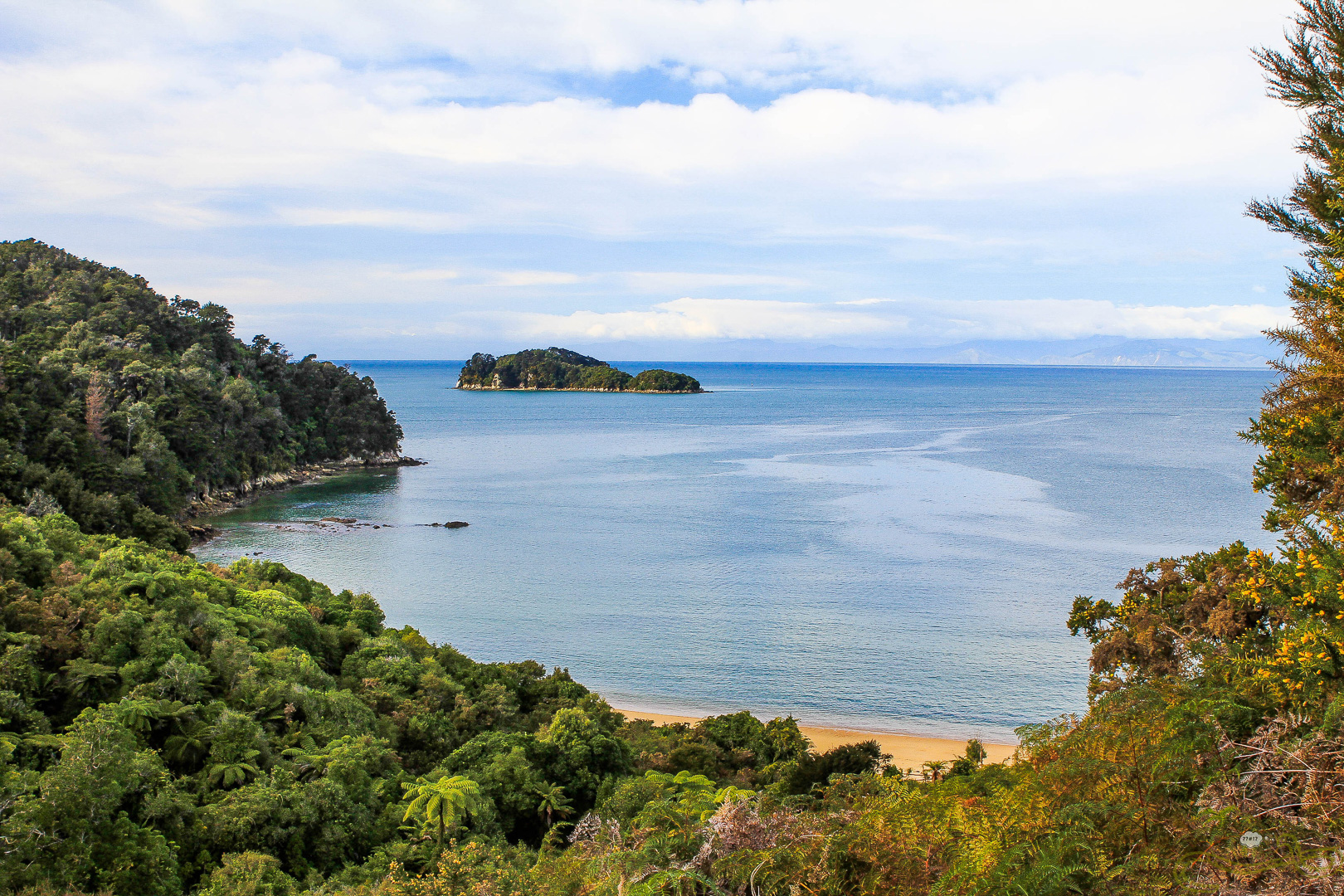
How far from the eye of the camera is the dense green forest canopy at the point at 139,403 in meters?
35.8

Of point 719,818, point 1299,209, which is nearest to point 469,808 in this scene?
point 719,818

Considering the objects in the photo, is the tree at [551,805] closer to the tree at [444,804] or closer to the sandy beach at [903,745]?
the tree at [444,804]

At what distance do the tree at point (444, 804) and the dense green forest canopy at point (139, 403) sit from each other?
2181 centimetres

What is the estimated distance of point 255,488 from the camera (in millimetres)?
62500

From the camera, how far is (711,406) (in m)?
165

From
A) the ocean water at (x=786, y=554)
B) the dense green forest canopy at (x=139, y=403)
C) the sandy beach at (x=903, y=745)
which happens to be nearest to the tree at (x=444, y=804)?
the sandy beach at (x=903, y=745)

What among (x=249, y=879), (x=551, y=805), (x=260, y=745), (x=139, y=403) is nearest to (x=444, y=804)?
(x=551, y=805)

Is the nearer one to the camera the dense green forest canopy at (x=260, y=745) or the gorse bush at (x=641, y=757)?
the gorse bush at (x=641, y=757)

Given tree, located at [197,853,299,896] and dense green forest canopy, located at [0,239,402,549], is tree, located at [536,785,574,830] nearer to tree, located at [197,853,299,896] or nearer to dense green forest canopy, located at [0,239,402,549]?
tree, located at [197,853,299,896]

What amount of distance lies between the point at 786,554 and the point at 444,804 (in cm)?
3242

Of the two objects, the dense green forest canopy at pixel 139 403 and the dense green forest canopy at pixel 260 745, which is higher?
the dense green forest canopy at pixel 139 403

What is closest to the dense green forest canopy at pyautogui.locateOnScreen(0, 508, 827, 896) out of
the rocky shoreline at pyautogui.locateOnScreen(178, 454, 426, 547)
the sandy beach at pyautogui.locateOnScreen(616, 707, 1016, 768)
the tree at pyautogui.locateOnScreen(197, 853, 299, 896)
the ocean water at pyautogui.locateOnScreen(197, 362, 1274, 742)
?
the tree at pyautogui.locateOnScreen(197, 853, 299, 896)

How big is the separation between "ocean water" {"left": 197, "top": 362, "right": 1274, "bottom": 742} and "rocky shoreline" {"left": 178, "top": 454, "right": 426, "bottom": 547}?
1.69m

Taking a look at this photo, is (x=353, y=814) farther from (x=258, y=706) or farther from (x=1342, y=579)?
(x=1342, y=579)
